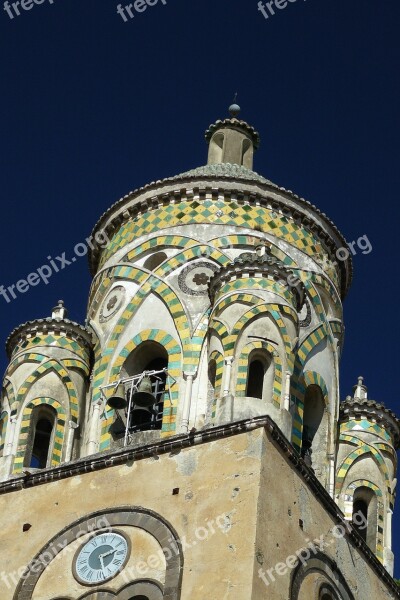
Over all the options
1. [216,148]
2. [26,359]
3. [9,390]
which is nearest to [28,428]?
[9,390]

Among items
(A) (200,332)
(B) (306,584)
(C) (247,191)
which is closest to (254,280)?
(A) (200,332)

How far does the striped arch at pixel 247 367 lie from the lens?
69.1 feet

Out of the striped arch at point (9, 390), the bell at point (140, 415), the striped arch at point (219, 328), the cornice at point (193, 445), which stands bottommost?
the cornice at point (193, 445)

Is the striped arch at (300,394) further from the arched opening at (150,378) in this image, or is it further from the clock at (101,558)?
the clock at (101,558)

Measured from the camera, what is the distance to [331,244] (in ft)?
81.3

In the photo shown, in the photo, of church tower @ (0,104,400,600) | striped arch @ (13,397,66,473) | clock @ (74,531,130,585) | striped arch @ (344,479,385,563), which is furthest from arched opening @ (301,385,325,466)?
clock @ (74,531,130,585)

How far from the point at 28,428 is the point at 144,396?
1.68 meters

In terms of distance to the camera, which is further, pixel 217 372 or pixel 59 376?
pixel 59 376

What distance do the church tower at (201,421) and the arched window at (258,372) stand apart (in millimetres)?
24

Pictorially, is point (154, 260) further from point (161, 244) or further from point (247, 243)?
point (247, 243)

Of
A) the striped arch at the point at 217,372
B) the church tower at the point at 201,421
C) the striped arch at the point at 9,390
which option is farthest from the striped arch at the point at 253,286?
the striped arch at the point at 9,390

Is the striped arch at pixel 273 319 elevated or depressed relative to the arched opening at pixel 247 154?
depressed

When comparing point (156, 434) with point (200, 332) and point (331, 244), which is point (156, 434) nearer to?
point (200, 332)

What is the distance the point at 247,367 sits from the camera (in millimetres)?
21312
